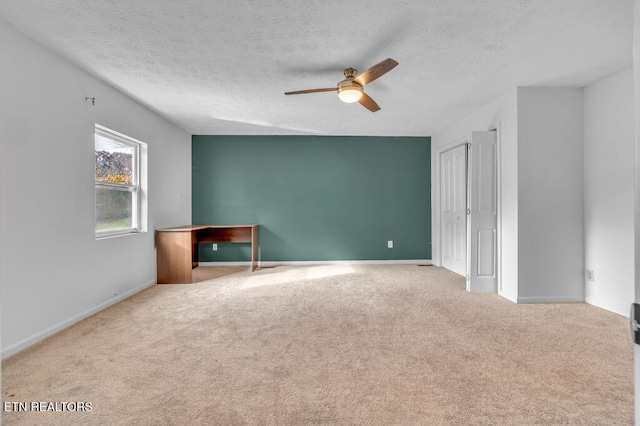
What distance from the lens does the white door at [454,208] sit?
4584mm

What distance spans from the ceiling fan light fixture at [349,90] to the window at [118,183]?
2.53 m

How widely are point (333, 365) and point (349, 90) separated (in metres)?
2.25

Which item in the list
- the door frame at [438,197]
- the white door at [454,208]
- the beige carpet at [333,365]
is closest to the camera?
the beige carpet at [333,365]

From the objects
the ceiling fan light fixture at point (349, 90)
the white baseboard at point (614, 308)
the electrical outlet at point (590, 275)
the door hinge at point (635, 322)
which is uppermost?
the ceiling fan light fixture at point (349, 90)

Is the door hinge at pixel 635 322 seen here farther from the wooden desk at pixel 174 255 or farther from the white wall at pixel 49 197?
the wooden desk at pixel 174 255

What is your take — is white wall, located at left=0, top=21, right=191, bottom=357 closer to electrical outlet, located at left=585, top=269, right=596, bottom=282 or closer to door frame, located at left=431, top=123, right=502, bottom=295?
door frame, located at left=431, top=123, right=502, bottom=295

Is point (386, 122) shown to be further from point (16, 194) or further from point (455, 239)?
point (16, 194)

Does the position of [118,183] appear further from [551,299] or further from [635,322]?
[551,299]

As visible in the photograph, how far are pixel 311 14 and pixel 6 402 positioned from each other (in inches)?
115

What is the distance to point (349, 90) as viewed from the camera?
278 cm

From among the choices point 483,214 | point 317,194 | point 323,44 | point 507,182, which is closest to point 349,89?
point 323,44

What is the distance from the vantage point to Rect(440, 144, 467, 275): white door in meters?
4.58

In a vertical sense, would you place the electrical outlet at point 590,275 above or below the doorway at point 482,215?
below

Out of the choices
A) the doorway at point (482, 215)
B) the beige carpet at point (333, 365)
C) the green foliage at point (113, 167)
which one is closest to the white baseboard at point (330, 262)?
the doorway at point (482, 215)
